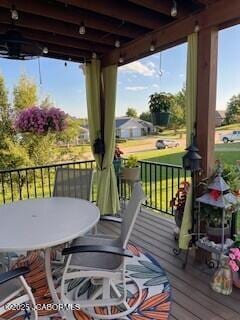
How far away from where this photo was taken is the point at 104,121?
425 cm

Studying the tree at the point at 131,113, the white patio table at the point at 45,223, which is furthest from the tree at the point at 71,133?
the white patio table at the point at 45,223

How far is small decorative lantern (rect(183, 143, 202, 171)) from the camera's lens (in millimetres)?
2557

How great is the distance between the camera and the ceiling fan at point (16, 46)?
209 cm

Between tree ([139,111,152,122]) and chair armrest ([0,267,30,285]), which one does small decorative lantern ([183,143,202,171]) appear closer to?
tree ([139,111,152,122])

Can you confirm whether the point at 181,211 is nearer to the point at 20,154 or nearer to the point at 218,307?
the point at 218,307

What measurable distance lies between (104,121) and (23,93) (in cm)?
443

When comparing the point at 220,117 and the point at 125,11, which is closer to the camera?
the point at 125,11

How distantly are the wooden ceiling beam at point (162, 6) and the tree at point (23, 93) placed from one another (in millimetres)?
5776

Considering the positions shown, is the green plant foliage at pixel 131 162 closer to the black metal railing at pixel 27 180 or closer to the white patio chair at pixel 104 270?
the black metal railing at pixel 27 180

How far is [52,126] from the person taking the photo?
10.7 ft

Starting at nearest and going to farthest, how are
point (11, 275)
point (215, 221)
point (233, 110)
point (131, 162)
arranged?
point (11, 275)
point (215, 221)
point (233, 110)
point (131, 162)

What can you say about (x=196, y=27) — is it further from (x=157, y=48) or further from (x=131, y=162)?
(x=131, y=162)

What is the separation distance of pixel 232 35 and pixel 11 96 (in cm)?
637

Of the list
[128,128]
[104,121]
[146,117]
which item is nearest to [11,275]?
[146,117]
